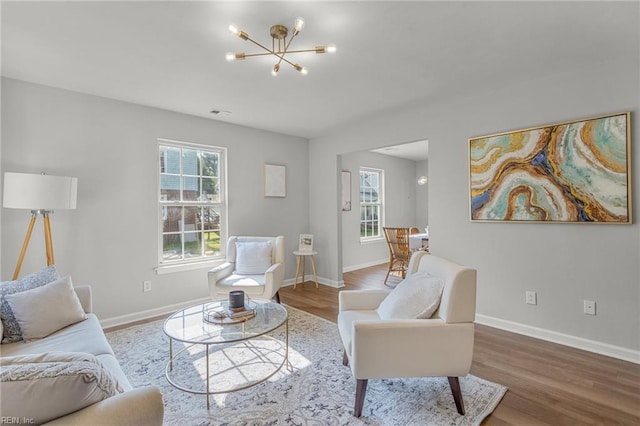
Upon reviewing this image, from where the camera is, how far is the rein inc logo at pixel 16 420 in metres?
0.80

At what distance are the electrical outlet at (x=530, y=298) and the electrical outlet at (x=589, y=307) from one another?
1.19 ft

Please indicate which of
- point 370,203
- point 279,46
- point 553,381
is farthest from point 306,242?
point 553,381

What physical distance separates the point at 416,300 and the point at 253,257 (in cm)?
236

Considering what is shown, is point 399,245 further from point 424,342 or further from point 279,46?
point 279,46

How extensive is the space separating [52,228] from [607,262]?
5.07 metres

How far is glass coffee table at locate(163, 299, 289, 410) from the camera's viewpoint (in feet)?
6.84

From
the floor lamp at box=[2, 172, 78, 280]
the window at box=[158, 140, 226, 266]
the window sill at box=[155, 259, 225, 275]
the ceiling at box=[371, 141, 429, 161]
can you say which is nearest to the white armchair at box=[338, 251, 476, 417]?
the floor lamp at box=[2, 172, 78, 280]

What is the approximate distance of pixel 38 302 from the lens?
198 centimetres

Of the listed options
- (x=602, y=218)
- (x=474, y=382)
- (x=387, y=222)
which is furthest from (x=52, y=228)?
(x=387, y=222)

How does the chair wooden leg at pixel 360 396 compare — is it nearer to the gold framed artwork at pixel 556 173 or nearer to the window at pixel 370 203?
the gold framed artwork at pixel 556 173

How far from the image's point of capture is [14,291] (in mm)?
2033

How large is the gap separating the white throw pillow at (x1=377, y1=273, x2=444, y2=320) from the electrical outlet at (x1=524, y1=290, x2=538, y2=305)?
1.58 meters

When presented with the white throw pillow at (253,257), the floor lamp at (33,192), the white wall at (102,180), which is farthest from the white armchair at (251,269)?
the floor lamp at (33,192)

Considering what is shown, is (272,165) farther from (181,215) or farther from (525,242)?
(525,242)
